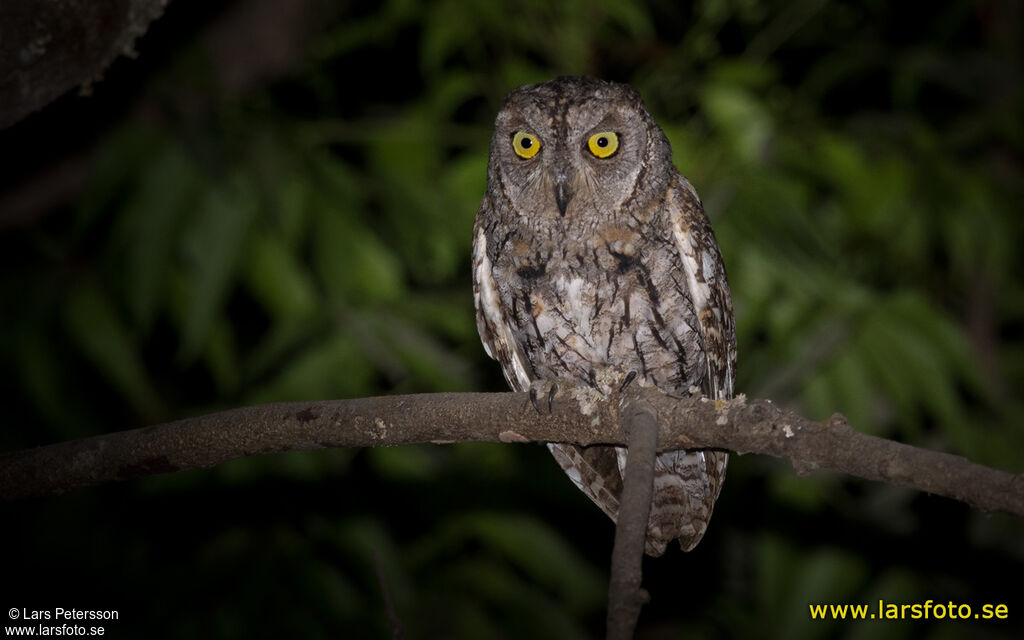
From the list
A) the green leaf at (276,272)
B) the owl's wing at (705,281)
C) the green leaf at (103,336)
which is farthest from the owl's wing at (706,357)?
the green leaf at (103,336)

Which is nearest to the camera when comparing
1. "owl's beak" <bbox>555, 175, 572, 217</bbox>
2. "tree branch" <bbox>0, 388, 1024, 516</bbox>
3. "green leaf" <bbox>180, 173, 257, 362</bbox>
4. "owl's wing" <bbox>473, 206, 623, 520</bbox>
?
"tree branch" <bbox>0, 388, 1024, 516</bbox>

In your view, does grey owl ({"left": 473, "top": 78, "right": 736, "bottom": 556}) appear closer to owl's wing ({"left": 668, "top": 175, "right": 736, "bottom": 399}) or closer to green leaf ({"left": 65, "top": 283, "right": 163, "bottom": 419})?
owl's wing ({"left": 668, "top": 175, "right": 736, "bottom": 399})

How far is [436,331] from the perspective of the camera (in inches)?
142

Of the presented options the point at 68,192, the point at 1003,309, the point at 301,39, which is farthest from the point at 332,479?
the point at 1003,309

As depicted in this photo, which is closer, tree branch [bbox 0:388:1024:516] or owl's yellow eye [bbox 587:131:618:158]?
tree branch [bbox 0:388:1024:516]

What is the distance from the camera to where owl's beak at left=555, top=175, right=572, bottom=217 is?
225 cm

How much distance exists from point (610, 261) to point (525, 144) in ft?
1.35

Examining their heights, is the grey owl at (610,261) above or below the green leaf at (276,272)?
below

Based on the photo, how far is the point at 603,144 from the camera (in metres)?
2.29

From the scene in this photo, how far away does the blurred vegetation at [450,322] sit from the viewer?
2.88 meters

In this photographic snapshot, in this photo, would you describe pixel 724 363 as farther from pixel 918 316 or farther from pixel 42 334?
pixel 42 334

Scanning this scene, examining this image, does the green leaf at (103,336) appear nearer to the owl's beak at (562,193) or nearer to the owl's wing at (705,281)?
the owl's beak at (562,193)

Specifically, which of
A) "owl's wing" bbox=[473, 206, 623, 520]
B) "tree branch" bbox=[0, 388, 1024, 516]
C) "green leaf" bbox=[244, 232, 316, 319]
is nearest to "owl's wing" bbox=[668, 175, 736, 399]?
"owl's wing" bbox=[473, 206, 623, 520]

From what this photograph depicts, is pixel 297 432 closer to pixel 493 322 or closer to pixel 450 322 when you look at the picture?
pixel 493 322
